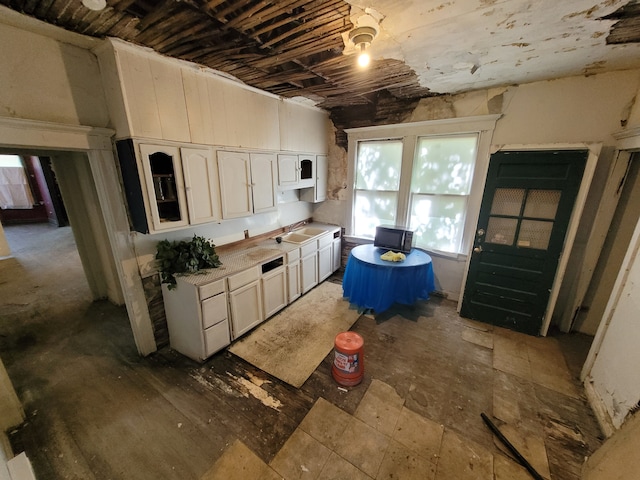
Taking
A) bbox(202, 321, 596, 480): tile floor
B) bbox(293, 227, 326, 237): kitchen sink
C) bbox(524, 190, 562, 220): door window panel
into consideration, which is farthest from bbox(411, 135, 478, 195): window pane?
bbox(202, 321, 596, 480): tile floor

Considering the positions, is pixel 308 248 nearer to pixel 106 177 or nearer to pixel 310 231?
pixel 310 231

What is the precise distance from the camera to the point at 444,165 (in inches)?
131

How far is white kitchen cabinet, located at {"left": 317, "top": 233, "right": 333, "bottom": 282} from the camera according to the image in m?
3.80

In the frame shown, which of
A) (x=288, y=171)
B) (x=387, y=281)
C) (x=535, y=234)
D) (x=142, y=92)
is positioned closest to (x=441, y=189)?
(x=535, y=234)

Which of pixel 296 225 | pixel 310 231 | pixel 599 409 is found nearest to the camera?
pixel 599 409

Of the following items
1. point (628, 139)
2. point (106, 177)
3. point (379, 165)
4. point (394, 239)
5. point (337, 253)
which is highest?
point (628, 139)

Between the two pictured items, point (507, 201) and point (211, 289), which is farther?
point (507, 201)

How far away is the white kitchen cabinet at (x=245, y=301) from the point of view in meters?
2.52

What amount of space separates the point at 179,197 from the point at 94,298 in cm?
269

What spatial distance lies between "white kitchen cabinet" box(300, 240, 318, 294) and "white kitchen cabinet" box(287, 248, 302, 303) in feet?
0.26

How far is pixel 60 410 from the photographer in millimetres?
1912

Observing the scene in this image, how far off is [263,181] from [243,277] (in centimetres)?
122

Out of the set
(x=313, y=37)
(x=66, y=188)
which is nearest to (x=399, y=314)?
(x=313, y=37)

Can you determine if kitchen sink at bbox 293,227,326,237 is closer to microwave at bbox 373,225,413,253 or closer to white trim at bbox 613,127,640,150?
microwave at bbox 373,225,413,253
